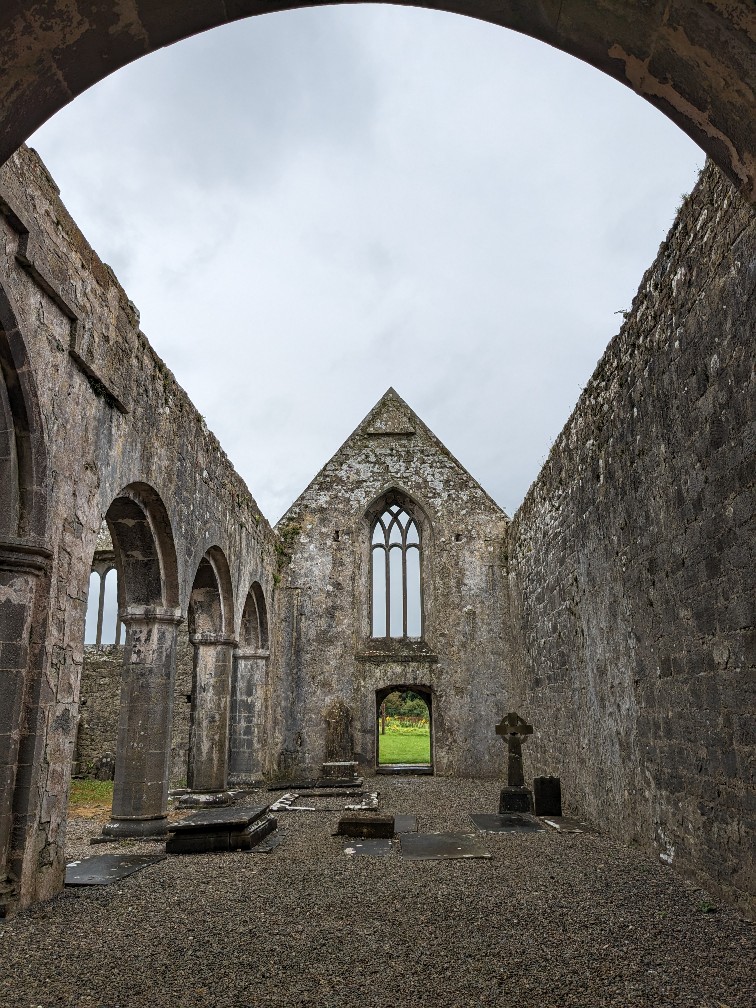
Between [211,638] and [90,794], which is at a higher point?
[211,638]

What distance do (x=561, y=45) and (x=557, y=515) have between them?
323 inches

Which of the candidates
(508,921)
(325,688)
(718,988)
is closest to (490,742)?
(325,688)

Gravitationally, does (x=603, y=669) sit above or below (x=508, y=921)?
above

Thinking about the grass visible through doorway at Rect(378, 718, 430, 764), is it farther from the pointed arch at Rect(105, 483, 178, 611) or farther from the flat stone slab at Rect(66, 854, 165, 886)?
the flat stone slab at Rect(66, 854, 165, 886)

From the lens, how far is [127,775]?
7.82 m

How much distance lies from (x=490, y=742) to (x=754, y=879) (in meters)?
11.3

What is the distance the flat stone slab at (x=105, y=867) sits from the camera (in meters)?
5.61

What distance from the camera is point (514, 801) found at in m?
9.34

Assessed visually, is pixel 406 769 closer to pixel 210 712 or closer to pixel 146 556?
pixel 210 712

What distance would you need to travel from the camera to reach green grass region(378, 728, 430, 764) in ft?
61.9

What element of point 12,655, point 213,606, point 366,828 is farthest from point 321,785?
point 12,655

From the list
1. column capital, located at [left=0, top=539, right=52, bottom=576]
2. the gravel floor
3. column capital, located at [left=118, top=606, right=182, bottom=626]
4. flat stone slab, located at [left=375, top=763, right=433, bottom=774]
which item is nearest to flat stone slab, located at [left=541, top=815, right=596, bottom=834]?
the gravel floor

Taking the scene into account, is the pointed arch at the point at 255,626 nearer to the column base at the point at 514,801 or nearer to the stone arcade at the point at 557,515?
the stone arcade at the point at 557,515

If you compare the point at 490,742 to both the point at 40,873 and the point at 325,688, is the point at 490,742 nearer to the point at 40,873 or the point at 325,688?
the point at 325,688
